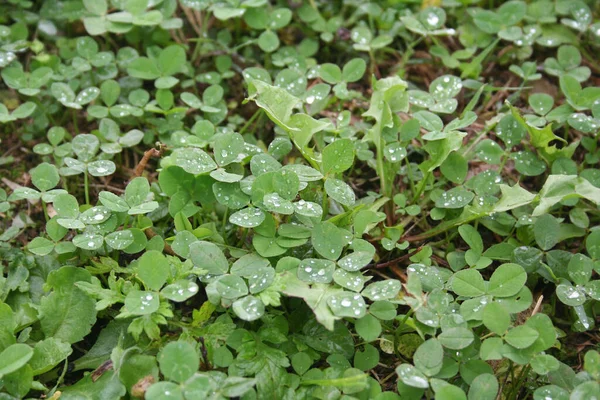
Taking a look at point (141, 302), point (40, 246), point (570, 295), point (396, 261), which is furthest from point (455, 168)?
point (40, 246)

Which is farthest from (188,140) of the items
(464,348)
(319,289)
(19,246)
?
(464,348)

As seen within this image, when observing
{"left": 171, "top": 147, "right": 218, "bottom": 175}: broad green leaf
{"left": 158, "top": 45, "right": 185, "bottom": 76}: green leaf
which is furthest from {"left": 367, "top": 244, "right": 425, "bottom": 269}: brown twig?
{"left": 158, "top": 45, "right": 185, "bottom": 76}: green leaf

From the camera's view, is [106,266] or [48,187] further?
[48,187]

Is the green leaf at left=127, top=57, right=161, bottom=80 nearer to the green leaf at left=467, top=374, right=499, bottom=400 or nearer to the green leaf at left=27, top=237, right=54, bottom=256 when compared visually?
→ the green leaf at left=27, top=237, right=54, bottom=256

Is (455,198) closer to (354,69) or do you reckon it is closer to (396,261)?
(396,261)

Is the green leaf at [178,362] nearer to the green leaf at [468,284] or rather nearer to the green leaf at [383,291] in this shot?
the green leaf at [383,291]

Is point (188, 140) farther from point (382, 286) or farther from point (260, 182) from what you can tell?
point (382, 286)

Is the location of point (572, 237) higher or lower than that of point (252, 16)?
lower
